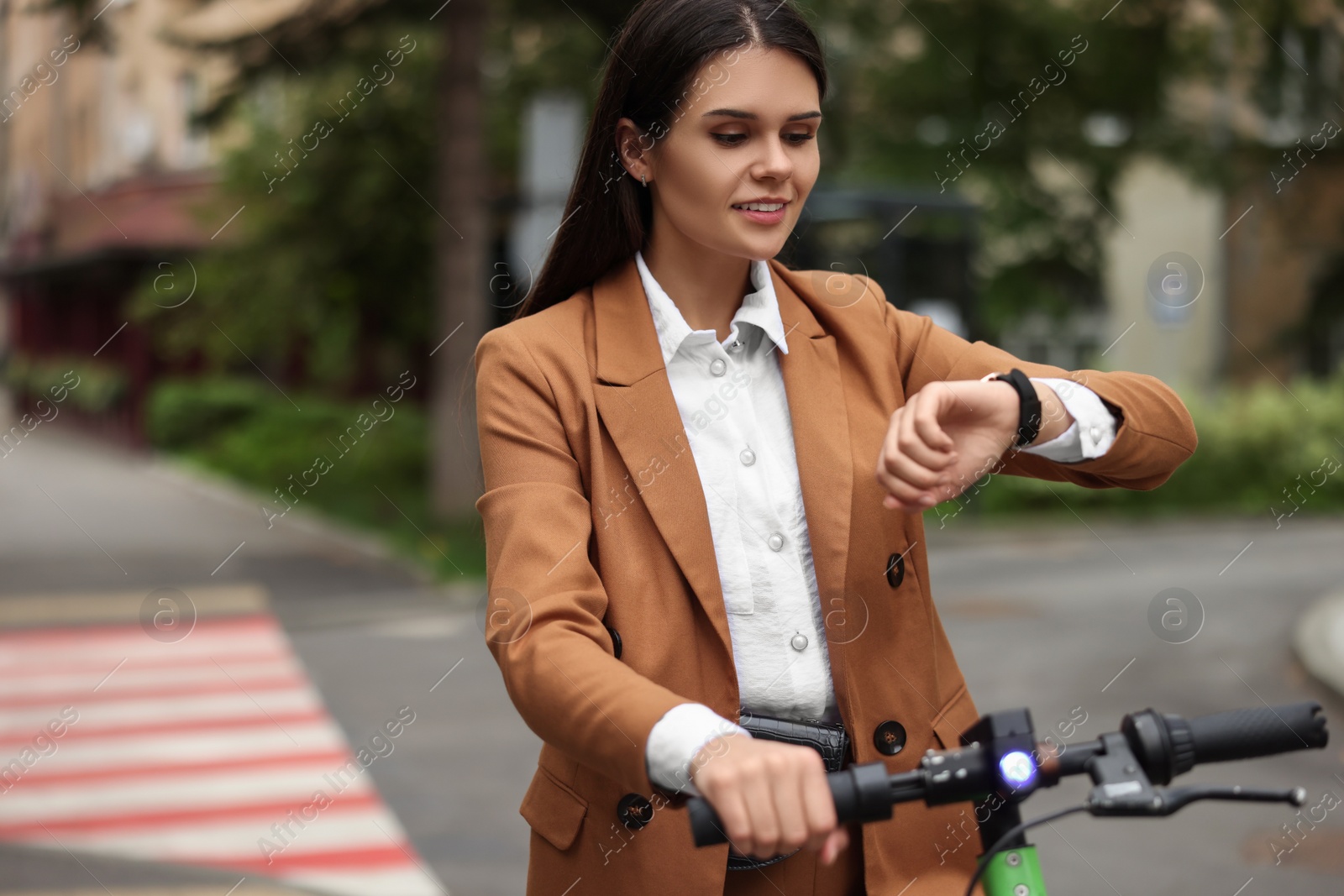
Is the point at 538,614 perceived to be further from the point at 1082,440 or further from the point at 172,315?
the point at 172,315

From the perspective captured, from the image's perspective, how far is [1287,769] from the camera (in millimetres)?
7000

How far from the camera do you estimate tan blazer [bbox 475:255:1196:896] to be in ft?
5.90

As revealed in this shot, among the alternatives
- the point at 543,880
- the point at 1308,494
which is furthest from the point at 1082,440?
the point at 1308,494

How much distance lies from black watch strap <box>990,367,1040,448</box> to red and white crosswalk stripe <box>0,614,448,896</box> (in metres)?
4.07

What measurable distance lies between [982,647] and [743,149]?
836 cm

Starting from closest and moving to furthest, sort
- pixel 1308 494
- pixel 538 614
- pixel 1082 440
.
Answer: pixel 538 614 → pixel 1082 440 → pixel 1308 494

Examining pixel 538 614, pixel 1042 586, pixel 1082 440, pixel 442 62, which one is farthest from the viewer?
pixel 442 62

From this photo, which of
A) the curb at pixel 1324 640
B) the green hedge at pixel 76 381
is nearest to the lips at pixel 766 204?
the curb at pixel 1324 640

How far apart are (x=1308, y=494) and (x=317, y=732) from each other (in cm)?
1492

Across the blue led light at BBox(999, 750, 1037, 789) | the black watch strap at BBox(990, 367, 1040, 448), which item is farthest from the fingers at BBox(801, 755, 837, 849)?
the black watch strap at BBox(990, 367, 1040, 448)

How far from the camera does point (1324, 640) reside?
31.1ft

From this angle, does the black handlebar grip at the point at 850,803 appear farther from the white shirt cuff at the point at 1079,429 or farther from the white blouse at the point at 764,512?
the white shirt cuff at the point at 1079,429

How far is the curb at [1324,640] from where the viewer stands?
8.57m

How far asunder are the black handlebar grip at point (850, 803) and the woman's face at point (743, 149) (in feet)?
2.35
